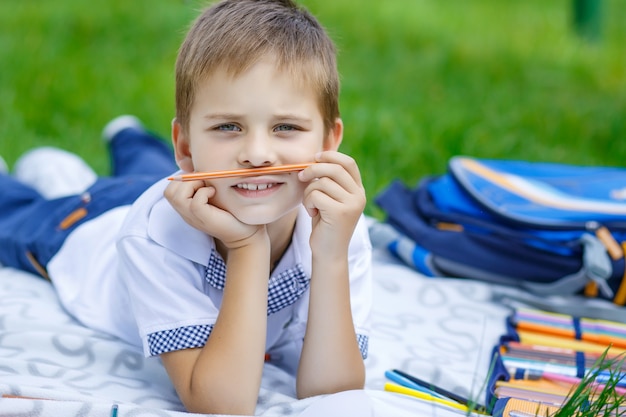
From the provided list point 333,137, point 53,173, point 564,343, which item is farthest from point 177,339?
point 53,173

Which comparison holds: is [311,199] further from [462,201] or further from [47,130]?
[47,130]

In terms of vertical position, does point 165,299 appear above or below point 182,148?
below

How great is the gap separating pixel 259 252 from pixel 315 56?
41 cm

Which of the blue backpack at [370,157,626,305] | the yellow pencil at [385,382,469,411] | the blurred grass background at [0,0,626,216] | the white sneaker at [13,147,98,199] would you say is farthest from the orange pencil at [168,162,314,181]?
the blurred grass background at [0,0,626,216]

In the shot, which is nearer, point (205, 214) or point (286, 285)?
point (205, 214)

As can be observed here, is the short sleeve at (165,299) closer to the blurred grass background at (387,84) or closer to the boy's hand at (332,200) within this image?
the boy's hand at (332,200)

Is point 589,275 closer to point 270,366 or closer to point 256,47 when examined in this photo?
point 270,366

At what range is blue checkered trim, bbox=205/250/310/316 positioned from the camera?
6.00 feet

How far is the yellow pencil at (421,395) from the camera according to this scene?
187 centimetres

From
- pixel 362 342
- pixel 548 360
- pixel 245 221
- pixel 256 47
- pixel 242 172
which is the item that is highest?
pixel 256 47

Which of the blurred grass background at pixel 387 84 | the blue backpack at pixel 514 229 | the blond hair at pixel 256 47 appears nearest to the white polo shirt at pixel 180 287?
the blond hair at pixel 256 47

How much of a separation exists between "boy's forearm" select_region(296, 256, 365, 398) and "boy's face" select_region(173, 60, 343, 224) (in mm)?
160

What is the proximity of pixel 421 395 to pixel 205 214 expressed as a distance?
0.63m

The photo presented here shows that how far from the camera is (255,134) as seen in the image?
5.41 feet
